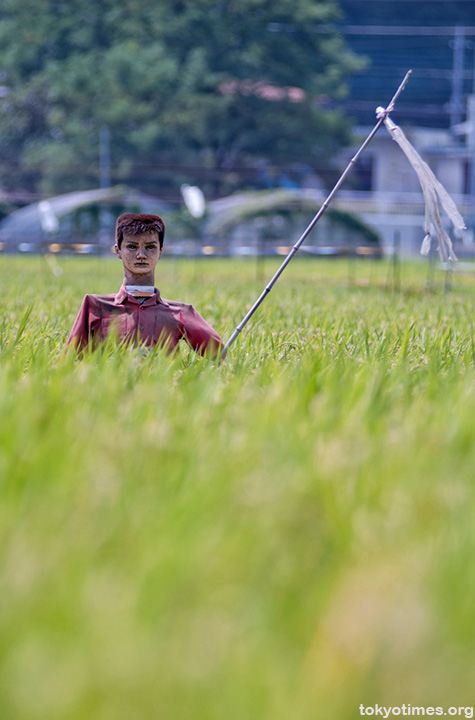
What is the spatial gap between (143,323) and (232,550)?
2.29m

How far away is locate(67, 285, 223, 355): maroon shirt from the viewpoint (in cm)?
368

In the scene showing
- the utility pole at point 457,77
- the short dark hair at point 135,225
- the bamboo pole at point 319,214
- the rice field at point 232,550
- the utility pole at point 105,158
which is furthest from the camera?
the utility pole at point 457,77

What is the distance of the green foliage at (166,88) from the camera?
36156mm

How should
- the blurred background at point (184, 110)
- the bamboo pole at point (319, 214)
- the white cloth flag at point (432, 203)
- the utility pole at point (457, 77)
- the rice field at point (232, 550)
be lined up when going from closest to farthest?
1. the rice field at point (232, 550)
2. the bamboo pole at point (319, 214)
3. the white cloth flag at point (432, 203)
4. the blurred background at point (184, 110)
5. the utility pole at point (457, 77)

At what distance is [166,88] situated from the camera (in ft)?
119

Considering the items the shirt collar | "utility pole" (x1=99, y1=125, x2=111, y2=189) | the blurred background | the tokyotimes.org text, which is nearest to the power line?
the blurred background

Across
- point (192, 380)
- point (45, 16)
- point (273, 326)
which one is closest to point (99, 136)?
point (45, 16)

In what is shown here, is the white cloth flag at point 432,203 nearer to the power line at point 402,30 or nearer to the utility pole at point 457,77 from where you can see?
the utility pole at point 457,77

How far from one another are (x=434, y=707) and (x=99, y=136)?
37195mm

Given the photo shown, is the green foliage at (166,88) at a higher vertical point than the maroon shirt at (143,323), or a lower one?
higher

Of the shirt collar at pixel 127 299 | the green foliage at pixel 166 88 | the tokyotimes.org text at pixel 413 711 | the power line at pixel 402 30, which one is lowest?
the tokyotimes.org text at pixel 413 711

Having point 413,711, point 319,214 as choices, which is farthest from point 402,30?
point 413,711

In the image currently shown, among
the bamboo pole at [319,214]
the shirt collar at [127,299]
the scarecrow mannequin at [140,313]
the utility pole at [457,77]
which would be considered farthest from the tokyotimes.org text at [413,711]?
the utility pole at [457,77]

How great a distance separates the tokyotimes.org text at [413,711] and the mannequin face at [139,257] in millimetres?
2661
